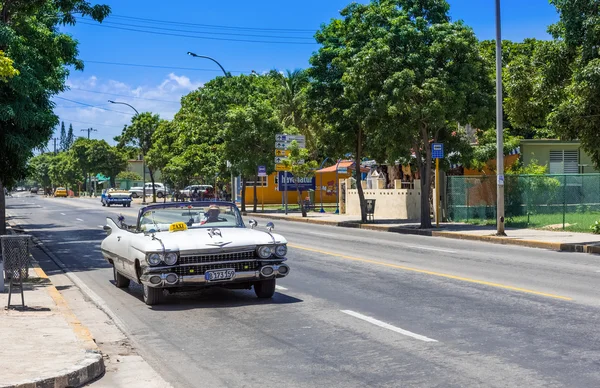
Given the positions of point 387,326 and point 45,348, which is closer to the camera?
point 45,348

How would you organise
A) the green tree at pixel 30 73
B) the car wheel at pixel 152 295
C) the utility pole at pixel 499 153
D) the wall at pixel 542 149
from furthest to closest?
the wall at pixel 542 149, the utility pole at pixel 499 153, the green tree at pixel 30 73, the car wheel at pixel 152 295

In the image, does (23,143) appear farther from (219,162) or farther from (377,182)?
(219,162)

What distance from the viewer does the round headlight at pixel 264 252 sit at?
1089 cm

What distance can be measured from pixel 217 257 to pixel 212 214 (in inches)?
64.8

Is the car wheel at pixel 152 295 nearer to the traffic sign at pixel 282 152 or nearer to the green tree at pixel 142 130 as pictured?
the traffic sign at pixel 282 152

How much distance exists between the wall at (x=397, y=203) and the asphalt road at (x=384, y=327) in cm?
2121

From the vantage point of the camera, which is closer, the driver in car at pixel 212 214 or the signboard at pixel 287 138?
the driver in car at pixel 212 214

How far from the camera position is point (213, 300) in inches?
460

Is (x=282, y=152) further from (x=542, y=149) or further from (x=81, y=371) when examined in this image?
(x=81, y=371)

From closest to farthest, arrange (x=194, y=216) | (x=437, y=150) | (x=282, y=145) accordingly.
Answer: (x=194, y=216)
(x=437, y=150)
(x=282, y=145)

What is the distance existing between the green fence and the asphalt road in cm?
1302

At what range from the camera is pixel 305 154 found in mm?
44375

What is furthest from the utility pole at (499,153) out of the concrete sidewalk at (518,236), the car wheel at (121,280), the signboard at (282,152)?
the signboard at (282,152)

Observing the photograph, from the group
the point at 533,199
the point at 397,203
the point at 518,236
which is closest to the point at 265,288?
the point at 518,236
